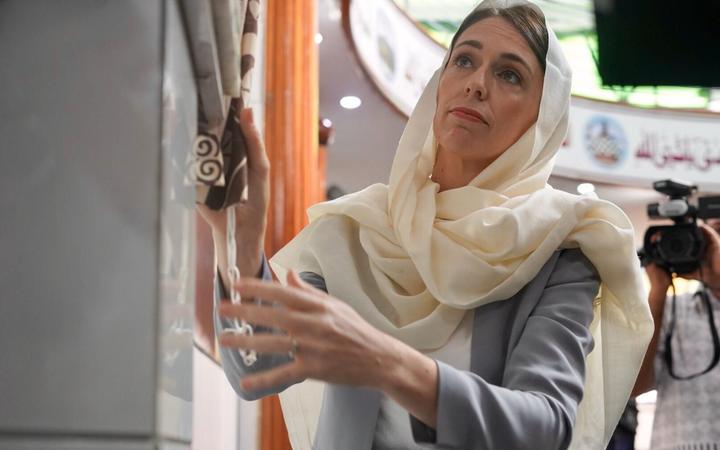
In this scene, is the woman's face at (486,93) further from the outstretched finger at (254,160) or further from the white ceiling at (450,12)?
the white ceiling at (450,12)

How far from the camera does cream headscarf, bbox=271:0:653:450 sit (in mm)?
992

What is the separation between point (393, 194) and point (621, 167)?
658 cm

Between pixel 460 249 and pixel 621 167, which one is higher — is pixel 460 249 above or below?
below

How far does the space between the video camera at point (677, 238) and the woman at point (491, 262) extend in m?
0.74

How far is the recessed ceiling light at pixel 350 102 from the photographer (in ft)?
17.7

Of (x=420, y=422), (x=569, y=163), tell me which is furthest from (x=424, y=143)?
(x=569, y=163)

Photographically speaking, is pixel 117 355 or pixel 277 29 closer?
pixel 117 355

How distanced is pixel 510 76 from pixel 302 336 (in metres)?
0.65

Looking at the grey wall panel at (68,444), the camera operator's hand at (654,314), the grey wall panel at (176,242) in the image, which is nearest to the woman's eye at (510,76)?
the grey wall panel at (176,242)

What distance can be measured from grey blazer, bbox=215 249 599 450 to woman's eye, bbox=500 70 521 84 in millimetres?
231

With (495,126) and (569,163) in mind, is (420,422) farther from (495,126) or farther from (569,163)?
(569,163)

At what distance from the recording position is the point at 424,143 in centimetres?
115

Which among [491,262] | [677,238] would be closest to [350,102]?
[677,238]

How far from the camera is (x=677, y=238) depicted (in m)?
1.80
